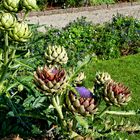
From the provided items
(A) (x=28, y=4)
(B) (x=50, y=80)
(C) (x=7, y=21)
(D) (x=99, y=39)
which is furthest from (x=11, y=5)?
(D) (x=99, y=39)

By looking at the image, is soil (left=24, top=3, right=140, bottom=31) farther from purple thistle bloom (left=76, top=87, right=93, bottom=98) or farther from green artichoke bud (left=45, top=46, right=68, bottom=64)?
purple thistle bloom (left=76, top=87, right=93, bottom=98)

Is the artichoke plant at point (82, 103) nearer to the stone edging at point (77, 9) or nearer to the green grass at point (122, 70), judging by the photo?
the green grass at point (122, 70)

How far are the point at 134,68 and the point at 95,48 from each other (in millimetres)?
702

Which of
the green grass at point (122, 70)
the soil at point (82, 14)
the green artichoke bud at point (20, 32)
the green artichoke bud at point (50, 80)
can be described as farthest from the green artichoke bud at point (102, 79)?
the soil at point (82, 14)

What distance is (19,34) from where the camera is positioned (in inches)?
128

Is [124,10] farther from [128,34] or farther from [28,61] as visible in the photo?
[28,61]

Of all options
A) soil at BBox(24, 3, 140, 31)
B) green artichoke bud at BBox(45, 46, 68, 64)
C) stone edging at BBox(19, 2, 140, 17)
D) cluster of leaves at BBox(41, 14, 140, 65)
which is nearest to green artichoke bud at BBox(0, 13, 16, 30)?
green artichoke bud at BBox(45, 46, 68, 64)

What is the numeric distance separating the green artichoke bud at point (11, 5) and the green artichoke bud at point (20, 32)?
187 mm

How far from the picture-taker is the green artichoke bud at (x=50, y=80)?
2641mm

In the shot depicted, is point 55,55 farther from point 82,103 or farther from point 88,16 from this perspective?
point 88,16

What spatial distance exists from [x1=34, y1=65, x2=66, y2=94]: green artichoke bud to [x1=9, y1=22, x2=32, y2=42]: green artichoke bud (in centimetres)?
60

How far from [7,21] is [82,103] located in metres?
0.80

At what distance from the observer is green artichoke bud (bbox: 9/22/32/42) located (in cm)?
323

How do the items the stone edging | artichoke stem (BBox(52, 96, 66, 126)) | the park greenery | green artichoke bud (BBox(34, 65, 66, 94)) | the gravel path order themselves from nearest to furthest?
green artichoke bud (BBox(34, 65, 66, 94)) → the park greenery → artichoke stem (BBox(52, 96, 66, 126)) → the gravel path → the stone edging
